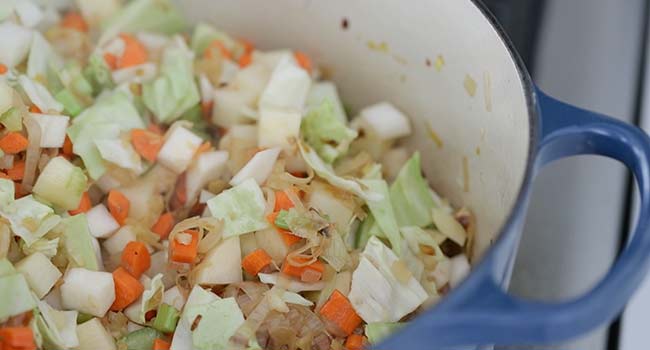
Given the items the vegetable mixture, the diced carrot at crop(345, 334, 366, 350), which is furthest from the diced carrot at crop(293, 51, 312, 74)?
the diced carrot at crop(345, 334, 366, 350)

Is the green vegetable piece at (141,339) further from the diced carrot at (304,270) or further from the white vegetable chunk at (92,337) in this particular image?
the diced carrot at (304,270)

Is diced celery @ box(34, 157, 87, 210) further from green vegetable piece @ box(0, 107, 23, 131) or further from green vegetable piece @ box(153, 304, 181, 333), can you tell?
green vegetable piece @ box(153, 304, 181, 333)

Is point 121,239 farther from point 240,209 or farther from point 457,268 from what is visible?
point 457,268

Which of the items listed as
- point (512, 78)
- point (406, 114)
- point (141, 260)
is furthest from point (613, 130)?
point (141, 260)

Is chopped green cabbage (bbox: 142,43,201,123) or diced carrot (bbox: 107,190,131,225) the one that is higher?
chopped green cabbage (bbox: 142,43,201,123)

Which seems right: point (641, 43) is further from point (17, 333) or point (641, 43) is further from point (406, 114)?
point (17, 333)

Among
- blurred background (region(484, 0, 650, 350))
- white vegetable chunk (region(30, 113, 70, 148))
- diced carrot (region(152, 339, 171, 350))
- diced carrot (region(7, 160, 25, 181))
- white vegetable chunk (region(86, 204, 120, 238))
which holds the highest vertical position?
white vegetable chunk (region(30, 113, 70, 148))

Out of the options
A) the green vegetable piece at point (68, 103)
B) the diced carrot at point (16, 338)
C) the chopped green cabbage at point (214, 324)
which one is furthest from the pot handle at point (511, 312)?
the green vegetable piece at point (68, 103)
